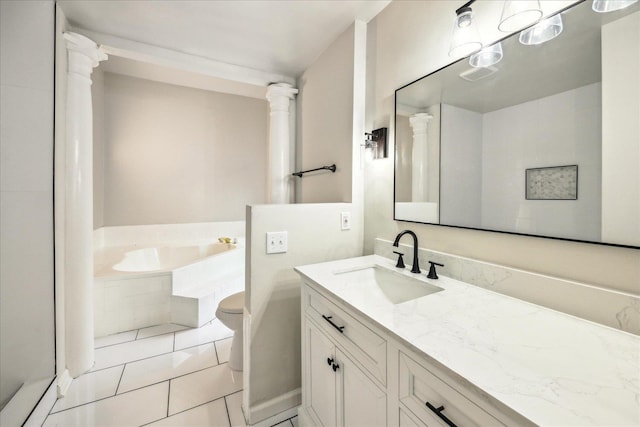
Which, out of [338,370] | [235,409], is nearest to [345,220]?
[338,370]

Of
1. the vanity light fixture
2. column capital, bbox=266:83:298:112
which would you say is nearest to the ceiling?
column capital, bbox=266:83:298:112

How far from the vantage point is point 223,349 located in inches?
85.4

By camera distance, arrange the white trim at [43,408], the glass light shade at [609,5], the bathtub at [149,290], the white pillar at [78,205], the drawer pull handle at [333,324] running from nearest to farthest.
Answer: the glass light shade at [609,5] < the drawer pull handle at [333,324] < the white trim at [43,408] < the white pillar at [78,205] < the bathtub at [149,290]

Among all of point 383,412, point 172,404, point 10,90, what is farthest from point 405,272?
point 10,90

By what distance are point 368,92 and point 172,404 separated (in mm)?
2330

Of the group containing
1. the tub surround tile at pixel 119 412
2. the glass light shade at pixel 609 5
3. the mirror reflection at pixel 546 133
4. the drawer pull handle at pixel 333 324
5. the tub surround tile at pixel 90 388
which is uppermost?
the glass light shade at pixel 609 5

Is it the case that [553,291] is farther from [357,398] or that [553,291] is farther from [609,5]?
[609,5]

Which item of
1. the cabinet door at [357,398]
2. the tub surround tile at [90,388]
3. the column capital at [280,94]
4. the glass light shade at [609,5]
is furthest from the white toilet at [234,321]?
the glass light shade at [609,5]

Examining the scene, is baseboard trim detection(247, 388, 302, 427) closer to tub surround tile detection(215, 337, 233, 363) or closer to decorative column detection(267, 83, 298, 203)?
tub surround tile detection(215, 337, 233, 363)

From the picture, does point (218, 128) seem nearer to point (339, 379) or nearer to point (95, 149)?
point (95, 149)

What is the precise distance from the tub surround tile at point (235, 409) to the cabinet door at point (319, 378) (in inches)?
17.6

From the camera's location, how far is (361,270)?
4.70 feet

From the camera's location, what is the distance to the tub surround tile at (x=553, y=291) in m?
0.78

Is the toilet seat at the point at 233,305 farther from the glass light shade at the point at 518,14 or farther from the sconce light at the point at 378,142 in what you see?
the glass light shade at the point at 518,14
